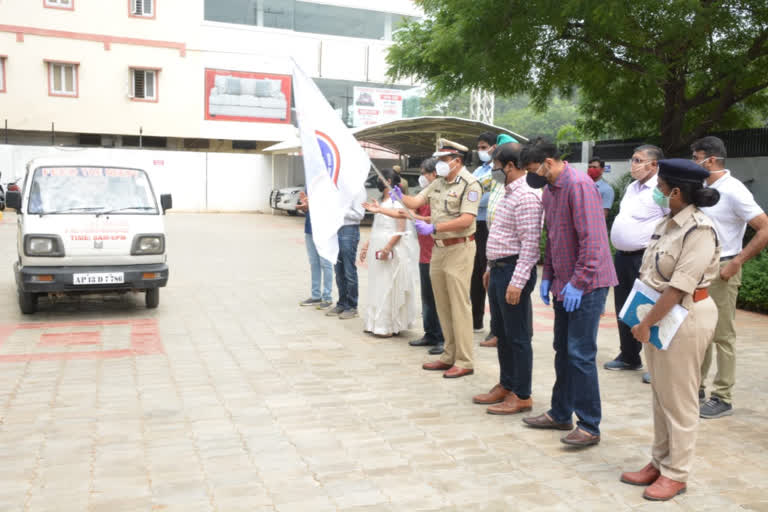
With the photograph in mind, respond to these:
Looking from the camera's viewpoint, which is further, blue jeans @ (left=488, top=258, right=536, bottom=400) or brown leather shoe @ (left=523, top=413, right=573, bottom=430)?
blue jeans @ (left=488, top=258, right=536, bottom=400)

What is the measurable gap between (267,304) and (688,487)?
6685mm

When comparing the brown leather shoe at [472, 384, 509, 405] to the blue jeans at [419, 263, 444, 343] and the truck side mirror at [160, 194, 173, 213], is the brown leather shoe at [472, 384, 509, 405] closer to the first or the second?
the blue jeans at [419, 263, 444, 343]

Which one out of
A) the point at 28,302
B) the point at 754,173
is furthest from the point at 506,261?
the point at 754,173

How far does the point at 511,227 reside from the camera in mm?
5309

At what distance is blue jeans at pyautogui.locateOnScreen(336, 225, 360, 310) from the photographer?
8906 millimetres

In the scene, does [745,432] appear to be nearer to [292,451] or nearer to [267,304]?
[292,451]

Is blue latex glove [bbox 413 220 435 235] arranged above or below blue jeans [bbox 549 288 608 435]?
above

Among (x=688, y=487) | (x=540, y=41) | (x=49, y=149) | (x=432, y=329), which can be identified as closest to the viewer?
(x=688, y=487)

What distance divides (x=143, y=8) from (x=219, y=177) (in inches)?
325

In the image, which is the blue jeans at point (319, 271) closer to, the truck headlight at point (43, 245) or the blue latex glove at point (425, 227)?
the truck headlight at point (43, 245)

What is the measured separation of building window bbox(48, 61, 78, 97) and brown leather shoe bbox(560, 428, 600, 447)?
3138 centimetres

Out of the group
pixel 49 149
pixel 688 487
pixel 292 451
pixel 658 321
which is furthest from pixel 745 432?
pixel 49 149

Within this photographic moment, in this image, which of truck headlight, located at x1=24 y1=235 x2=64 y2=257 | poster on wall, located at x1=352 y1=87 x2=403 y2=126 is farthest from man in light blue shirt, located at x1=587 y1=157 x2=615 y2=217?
poster on wall, located at x1=352 y1=87 x2=403 y2=126

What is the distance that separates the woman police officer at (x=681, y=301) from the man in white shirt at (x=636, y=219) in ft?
6.46
